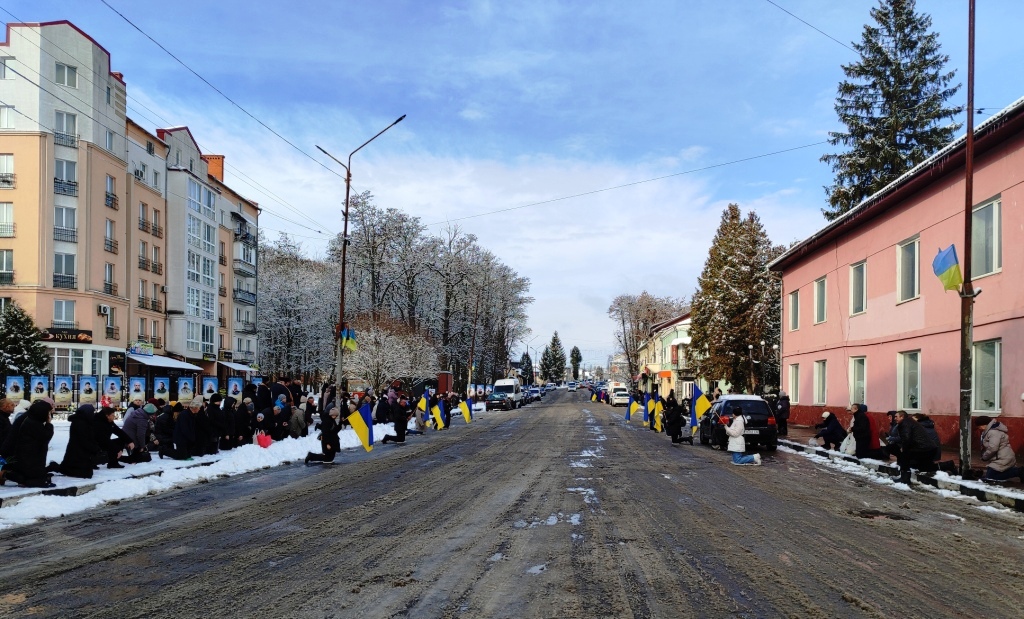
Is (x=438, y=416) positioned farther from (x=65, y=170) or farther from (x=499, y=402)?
(x=499, y=402)

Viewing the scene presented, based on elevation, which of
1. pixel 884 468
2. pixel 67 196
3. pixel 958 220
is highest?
pixel 67 196

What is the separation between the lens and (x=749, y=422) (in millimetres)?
22859

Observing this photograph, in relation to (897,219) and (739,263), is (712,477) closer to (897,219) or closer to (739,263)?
(897,219)

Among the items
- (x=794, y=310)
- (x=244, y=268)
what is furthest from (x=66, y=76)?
(x=794, y=310)

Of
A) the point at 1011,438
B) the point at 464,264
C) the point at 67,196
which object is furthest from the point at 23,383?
the point at 464,264

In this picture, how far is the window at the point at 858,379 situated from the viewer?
27.5 m

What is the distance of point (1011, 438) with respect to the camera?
17406 millimetres

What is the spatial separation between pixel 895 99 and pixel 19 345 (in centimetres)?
4121

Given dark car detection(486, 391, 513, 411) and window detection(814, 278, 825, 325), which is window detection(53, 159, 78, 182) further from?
window detection(814, 278, 825, 325)

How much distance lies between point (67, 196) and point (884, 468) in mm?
40622

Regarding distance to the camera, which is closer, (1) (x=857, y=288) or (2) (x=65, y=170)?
(1) (x=857, y=288)

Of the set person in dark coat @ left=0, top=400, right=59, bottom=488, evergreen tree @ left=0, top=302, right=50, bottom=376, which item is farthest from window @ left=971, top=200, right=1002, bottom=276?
evergreen tree @ left=0, top=302, right=50, bottom=376

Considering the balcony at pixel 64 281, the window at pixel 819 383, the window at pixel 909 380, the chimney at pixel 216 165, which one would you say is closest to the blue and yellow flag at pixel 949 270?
the window at pixel 909 380

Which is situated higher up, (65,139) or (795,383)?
(65,139)
